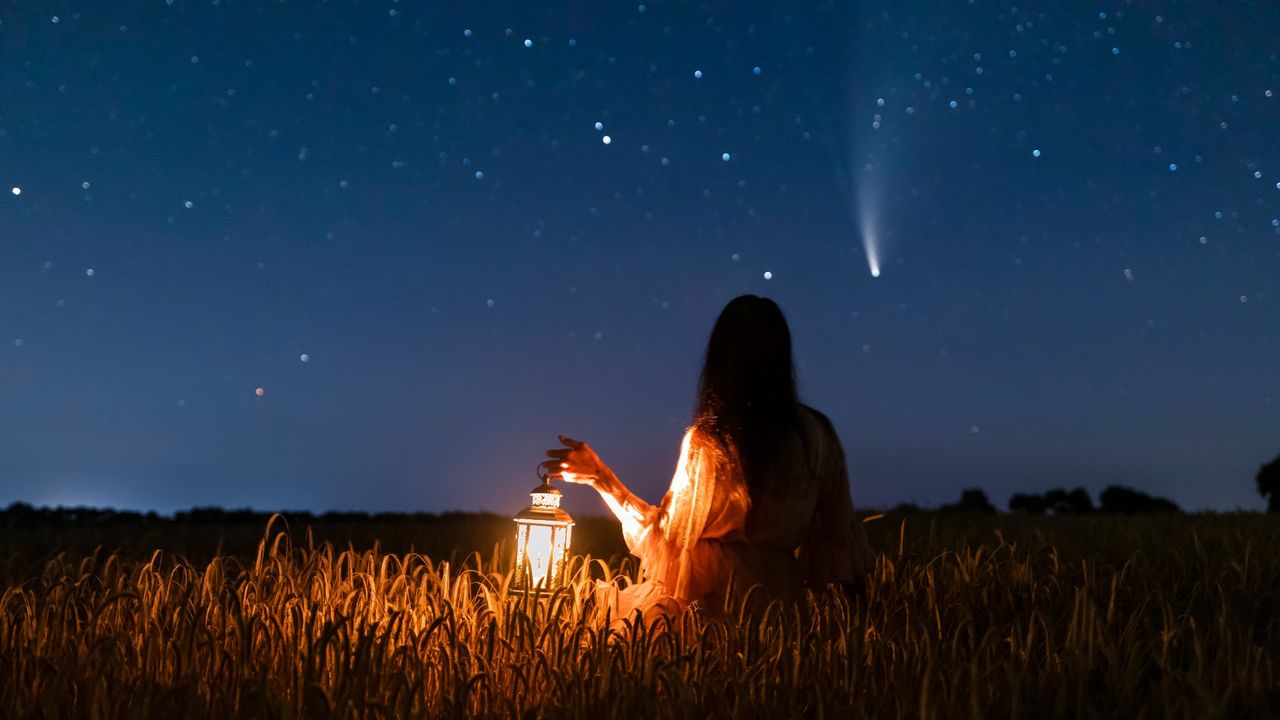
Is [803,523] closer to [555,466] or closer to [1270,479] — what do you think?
[555,466]

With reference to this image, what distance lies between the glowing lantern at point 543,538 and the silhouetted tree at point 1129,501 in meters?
13.0

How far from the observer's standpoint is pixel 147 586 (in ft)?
15.9

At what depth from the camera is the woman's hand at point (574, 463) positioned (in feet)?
14.4

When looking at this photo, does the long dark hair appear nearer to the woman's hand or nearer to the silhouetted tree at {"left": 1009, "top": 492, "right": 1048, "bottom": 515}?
the woman's hand

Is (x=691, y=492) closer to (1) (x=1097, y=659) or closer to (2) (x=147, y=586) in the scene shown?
(1) (x=1097, y=659)

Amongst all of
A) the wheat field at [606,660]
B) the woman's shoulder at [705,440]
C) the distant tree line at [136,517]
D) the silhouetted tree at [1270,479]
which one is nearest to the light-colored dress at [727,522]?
the woman's shoulder at [705,440]

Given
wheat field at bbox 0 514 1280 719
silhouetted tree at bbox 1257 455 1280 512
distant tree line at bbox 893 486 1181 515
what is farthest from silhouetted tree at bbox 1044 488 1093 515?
wheat field at bbox 0 514 1280 719

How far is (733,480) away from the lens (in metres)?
4.36

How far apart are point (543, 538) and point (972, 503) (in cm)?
1200

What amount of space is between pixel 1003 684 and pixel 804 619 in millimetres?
1478

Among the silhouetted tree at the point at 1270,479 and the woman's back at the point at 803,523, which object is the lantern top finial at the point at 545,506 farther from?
the silhouetted tree at the point at 1270,479

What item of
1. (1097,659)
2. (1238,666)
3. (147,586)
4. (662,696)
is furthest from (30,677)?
(1238,666)

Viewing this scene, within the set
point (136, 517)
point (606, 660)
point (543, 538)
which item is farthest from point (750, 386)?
point (136, 517)

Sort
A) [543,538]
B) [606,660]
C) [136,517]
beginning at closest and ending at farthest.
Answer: [606,660] < [543,538] < [136,517]
